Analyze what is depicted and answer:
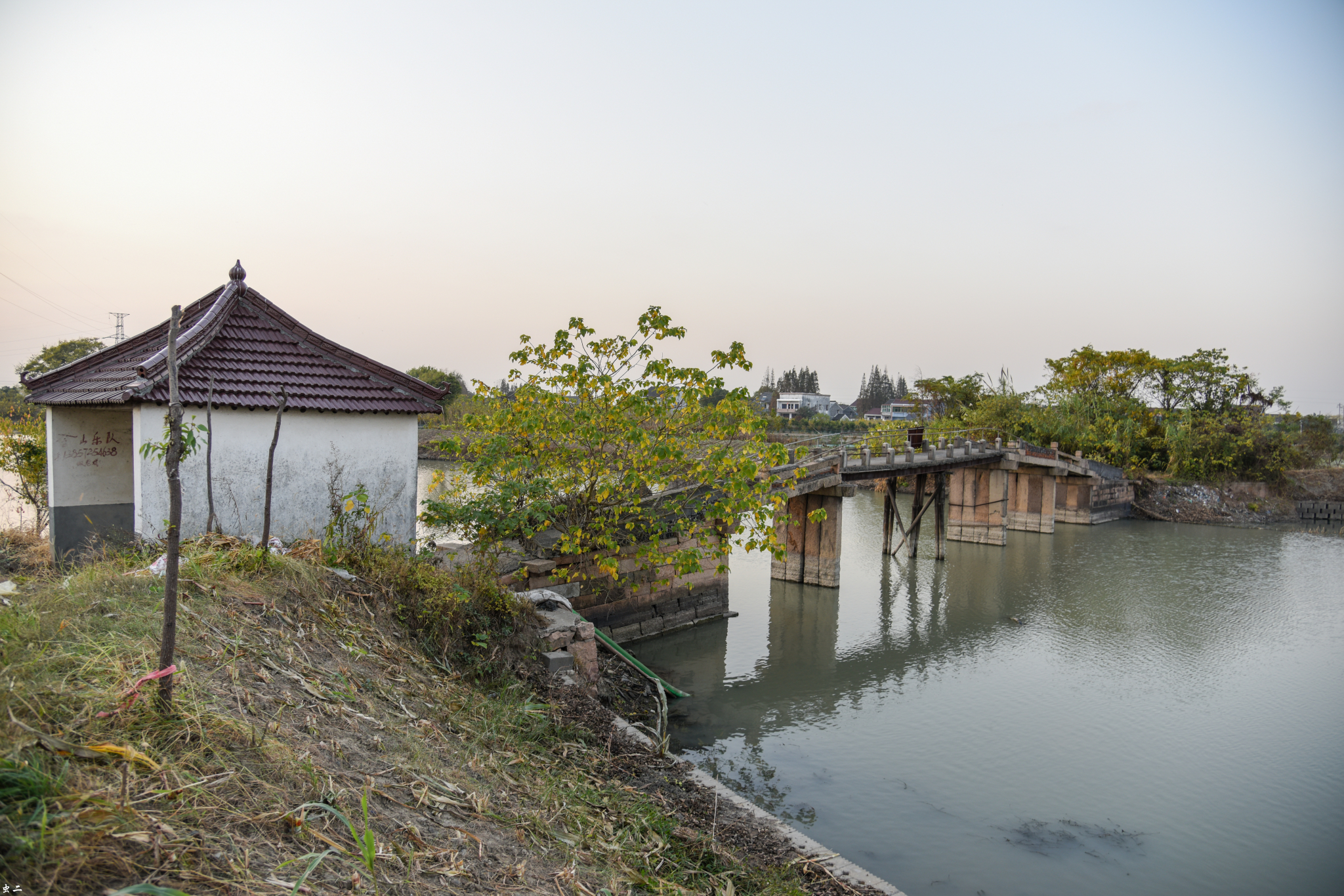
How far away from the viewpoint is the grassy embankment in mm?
3098

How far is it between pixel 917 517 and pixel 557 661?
1820 centimetres

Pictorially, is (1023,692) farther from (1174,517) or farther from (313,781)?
(1174,517)

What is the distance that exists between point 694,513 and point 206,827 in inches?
468

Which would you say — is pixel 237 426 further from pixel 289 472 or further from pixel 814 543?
pixel 814 543

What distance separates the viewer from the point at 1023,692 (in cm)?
1246

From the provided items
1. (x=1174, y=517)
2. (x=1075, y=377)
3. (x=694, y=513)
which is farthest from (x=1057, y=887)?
(x=1075, y=377)

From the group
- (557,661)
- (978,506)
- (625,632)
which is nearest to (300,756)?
(557,661)

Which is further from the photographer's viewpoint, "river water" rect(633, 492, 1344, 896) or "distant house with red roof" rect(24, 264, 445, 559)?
"distant house with red roof" rect(24, 264, 445, 559)

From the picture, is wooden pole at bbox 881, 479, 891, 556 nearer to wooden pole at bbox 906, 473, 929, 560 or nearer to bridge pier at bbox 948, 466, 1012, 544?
wooden pole at bbox 906, 473, 929, 560

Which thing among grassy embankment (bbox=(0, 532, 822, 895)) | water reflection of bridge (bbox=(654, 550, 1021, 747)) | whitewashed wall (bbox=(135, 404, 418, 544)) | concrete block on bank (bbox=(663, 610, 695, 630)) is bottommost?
water reflection of bridge (bbox=(654, 550, 1021, 747))

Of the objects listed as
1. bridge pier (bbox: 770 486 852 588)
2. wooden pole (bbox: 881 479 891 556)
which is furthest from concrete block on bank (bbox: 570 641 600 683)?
wooden pole (bbox: 881 479 891 556)

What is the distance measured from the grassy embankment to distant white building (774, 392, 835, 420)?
3607 inches

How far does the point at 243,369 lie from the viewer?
9.34 metres

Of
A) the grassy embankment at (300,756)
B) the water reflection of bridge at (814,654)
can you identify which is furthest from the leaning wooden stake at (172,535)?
the water reflection of bridge at (814,654)
